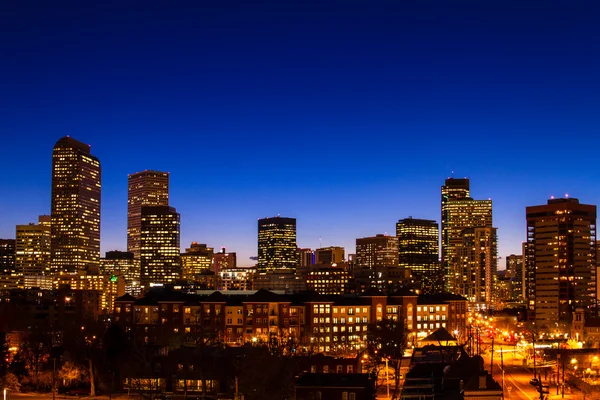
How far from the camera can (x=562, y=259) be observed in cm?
18725

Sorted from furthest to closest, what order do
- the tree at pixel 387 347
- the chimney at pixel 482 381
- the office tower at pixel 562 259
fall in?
1. the office tower at pixel 562 259
2. the tree at pixel 387 347
3. the chimney at pixel 482 381

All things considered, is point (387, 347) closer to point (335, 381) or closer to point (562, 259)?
point (335, 381)

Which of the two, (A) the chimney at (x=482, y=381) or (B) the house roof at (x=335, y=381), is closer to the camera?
(A) the chimney at (x=482, y=381)

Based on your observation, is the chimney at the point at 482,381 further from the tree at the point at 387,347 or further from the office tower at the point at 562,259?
the office tower at the point at 562,259

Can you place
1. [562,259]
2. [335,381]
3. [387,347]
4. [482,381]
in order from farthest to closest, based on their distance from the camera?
[562,259] → [387,347] → [335,381] → [482,381]

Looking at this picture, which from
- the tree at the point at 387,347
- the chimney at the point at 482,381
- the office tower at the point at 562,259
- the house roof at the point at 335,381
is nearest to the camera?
the chimney at the point at 482,381

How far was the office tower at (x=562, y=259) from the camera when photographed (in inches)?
7264

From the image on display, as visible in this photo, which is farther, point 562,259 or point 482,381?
point 562,259

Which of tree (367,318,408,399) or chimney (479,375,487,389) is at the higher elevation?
chimney (479,375,487,389)

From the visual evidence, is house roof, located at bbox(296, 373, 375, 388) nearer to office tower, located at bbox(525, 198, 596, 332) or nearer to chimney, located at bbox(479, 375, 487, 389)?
chimney, located at bbox(479, 375, 487, 389)

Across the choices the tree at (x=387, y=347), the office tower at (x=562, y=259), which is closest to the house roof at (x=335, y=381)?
the tree at (x=387, y=347)

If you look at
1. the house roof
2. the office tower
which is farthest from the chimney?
the office tower

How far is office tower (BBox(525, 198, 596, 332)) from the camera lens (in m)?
184

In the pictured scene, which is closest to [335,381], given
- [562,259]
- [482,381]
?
[482,381]
